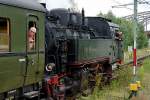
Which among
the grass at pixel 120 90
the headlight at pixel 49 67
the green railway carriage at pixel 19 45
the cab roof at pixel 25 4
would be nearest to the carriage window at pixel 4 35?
the green railway carriage at pixel 19 45

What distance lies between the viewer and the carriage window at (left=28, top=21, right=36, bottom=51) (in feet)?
32.2

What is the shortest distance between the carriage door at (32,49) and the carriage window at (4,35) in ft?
3.02

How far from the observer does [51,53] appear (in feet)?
41.1

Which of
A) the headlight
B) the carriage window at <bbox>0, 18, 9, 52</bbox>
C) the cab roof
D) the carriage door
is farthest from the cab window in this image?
the headlight

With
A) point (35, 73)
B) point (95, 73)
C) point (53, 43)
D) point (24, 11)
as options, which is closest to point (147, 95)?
point (95, 73)

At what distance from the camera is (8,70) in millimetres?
8750

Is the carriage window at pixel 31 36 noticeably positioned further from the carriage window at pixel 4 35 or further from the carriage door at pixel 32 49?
the carriage window at pixel 4 35

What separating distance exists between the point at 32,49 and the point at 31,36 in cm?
31

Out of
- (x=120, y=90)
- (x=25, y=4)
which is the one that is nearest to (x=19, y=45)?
(x=25, y=4)

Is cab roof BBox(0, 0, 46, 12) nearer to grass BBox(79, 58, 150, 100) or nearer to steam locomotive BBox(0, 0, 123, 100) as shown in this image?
steam locomotive BBox(0, 0, 123, 100)

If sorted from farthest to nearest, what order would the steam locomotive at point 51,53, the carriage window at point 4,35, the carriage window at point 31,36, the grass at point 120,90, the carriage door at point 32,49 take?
the grass at point 120,90 < the carriage window at point 31,36 < the carriage door at point 32,49 < the steam locomotive at point 51,53 < the carriage window at point 4,35

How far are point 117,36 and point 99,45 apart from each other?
187 inches

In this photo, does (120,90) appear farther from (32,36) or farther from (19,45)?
(19,45)

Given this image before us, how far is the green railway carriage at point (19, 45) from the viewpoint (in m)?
8.61
